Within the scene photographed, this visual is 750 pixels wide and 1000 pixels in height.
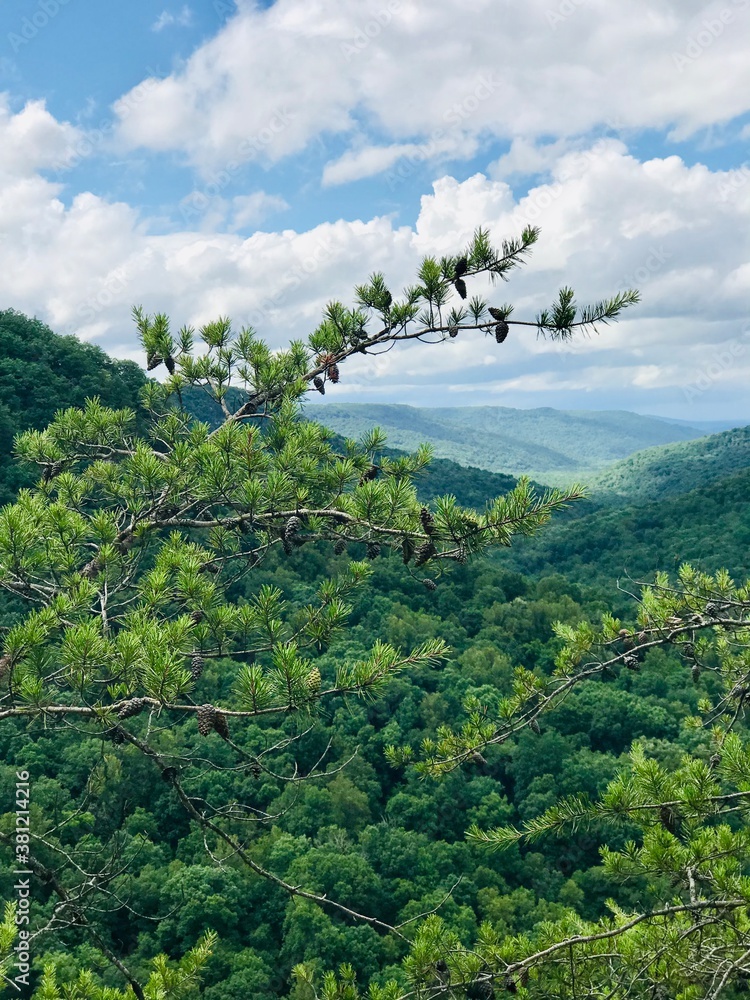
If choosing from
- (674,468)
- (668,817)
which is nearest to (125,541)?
(668,817)

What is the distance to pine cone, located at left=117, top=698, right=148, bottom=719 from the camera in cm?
230

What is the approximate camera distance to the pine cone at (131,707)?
230 cm

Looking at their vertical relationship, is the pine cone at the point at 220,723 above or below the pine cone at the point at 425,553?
below

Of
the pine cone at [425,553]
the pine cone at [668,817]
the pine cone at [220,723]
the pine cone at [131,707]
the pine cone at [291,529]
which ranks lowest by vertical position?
the pine cone at [668,817]

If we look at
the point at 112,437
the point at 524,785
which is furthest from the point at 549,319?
the point at 524,785

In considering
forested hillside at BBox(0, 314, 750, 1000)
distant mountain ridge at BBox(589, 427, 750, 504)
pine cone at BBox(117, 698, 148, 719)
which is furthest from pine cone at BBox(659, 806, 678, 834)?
distant mountain ridge at BBox(589, 427, 750, 504)

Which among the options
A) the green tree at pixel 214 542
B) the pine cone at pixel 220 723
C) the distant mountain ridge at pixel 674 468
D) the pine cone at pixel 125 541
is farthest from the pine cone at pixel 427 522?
the distant mountain ridge at pixel 674 468

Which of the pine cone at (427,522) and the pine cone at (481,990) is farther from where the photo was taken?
the pine cone at (481,990)

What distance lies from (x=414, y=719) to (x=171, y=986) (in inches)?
1017

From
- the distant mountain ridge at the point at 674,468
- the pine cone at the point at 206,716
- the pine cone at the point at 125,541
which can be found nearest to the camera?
the pine cone at the point at 206,716

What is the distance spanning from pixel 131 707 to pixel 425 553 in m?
1.13

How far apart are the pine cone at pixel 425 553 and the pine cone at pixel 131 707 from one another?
3.49 ft

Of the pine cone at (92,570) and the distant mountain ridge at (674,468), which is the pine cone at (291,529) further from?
the distant mountain ridge at (674,468)

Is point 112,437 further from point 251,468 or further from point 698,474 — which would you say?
point 698,474
